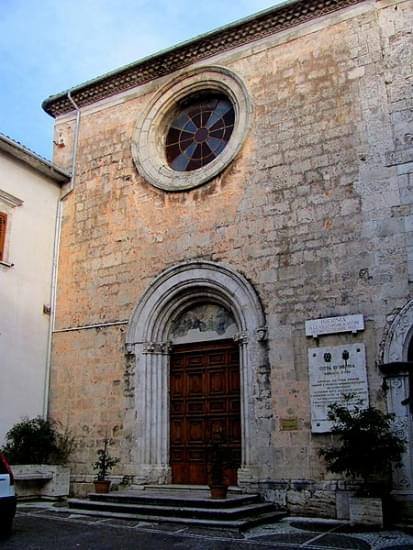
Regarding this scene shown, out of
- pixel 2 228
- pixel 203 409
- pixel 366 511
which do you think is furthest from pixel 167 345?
pixel 366 511

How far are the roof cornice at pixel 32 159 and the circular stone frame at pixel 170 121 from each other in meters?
1.96

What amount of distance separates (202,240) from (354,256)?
298cm

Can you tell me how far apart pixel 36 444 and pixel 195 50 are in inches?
336

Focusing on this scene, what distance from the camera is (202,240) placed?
1121 centimetres

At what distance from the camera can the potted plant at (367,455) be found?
7.91m

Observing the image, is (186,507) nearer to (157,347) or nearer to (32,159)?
(157,347)

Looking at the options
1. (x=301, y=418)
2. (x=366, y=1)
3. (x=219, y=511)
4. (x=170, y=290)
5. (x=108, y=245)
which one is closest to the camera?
(x=219, y=511)

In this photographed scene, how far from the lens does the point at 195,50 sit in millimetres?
12383

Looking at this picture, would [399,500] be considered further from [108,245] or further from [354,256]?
[108,245]

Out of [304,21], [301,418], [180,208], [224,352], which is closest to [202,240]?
[180,208]

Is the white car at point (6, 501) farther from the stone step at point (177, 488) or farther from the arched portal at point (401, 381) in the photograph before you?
the arched portal at point (401, 381)

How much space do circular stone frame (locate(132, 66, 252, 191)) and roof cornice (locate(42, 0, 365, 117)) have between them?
410mm

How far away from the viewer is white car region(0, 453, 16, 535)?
7.10 m

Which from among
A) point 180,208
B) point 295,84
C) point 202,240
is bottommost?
point 202,240
